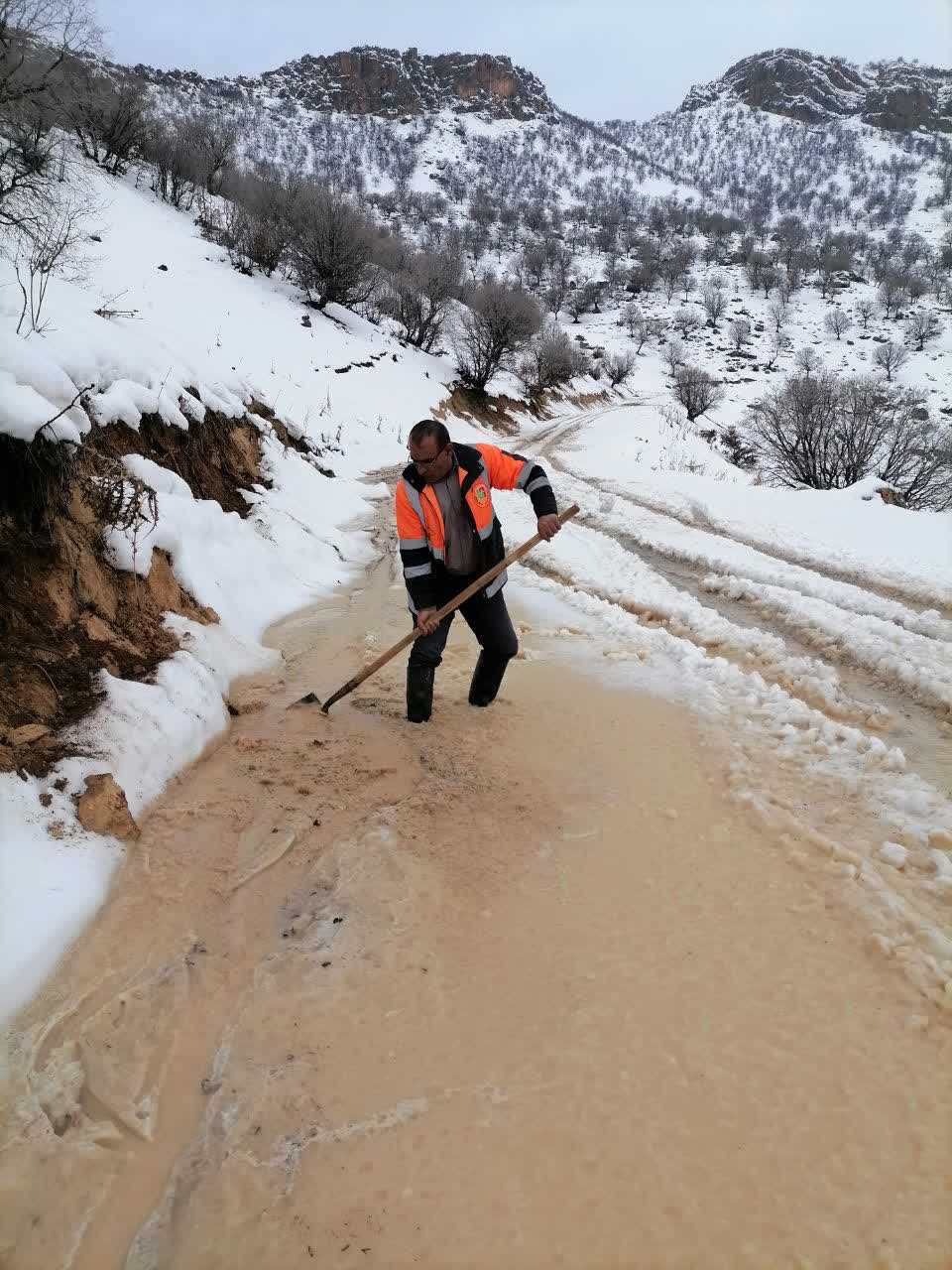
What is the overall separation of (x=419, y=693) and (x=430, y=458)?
4.32ft

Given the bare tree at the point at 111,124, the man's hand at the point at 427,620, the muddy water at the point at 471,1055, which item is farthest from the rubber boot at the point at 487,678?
the bare tree at the point at 111,124

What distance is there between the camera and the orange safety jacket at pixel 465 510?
10.9 feet

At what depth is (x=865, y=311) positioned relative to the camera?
54.5 m

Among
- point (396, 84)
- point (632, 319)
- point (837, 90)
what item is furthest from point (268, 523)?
point (837, 90)

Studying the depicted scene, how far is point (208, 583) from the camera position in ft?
15.3

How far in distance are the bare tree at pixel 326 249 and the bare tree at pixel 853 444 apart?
1597 cm

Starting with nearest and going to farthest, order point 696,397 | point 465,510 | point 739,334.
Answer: point 465,510 → point 696,397 → point 739,334

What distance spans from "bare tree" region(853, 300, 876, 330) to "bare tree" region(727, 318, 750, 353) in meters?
9.83

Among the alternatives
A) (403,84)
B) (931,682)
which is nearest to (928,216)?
(403,84)

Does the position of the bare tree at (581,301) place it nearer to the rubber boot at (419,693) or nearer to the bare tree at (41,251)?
the bare tree at (41,251)

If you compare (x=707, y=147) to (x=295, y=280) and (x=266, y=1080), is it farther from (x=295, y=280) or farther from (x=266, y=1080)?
(x=266, y=1080)

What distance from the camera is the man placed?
331 cm

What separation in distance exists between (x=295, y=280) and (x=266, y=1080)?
91.4ft

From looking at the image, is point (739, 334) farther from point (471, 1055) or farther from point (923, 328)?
point (471, 1055)
